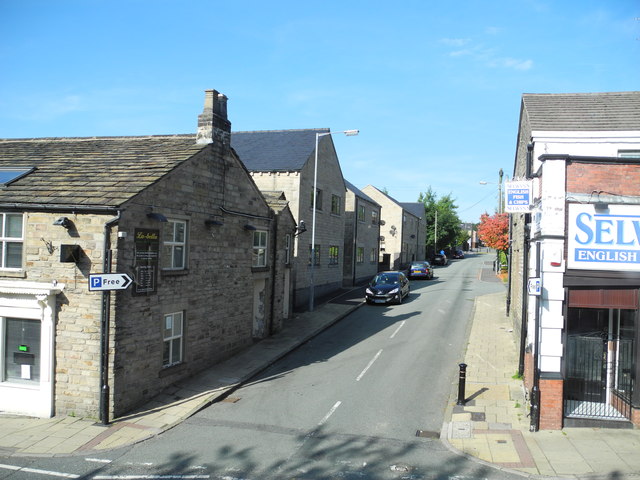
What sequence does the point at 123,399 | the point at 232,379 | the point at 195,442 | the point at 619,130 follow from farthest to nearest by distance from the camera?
the point at 232,379 < the point at 619,130 < the point at 123,399 < the point at 195,442

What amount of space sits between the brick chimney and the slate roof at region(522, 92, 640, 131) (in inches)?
351

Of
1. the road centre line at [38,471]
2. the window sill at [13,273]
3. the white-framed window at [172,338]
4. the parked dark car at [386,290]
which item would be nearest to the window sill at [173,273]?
the white-framed window at [172,338]

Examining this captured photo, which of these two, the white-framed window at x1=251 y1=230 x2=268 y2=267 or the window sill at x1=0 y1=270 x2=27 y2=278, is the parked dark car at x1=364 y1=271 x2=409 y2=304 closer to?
the white-framed window at x1=251 y1=230 x2=268 y2=267

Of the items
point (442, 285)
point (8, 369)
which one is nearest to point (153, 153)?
point (8, 369)

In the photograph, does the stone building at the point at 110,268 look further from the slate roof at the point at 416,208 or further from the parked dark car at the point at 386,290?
the slate roof at the point at 416,208

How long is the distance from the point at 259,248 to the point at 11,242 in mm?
8396

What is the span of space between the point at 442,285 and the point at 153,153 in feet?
89.6

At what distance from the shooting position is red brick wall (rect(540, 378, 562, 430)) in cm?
1012

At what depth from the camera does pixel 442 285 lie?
3688 cm

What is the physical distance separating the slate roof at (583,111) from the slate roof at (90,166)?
968 centimetres

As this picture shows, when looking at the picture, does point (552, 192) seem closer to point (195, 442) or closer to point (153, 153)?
point (195, 442)

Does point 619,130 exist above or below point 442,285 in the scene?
above

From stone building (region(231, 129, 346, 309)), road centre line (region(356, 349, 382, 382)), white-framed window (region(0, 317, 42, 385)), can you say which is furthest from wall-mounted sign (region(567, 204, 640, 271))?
stone building (region(231, 129, 346, 309))

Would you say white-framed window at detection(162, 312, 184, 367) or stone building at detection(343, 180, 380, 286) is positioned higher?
stone building at detection(343, 180, 380, 286)
